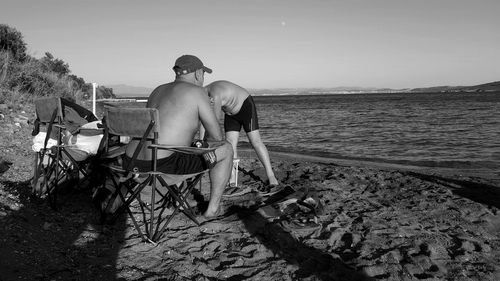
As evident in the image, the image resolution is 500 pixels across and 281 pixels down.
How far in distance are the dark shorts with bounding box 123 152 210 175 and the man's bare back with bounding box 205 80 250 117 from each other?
1439 millimetres

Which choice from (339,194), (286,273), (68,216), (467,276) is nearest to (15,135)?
(68,216)

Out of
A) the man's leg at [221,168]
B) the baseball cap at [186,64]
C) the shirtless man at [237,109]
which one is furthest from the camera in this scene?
the shirtless man at [237,109]

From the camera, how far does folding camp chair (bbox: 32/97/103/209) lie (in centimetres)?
436

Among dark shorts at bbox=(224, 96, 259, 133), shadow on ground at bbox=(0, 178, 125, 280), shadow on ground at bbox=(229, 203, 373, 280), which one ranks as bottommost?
shadow on ground at bbox=(229, 203, 373, 280)

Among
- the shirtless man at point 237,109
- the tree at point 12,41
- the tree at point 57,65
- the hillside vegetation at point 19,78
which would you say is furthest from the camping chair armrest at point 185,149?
the tree at point 57,65

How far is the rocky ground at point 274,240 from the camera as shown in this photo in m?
3.01

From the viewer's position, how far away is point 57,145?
4.31 meters

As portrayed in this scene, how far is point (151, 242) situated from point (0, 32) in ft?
45.2

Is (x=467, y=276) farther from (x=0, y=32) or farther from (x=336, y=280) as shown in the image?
(x=0, y=32)

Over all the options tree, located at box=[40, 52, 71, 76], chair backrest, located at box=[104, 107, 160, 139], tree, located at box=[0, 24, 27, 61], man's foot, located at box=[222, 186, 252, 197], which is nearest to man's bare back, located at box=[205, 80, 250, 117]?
man's foot, located at box=[222, 186, 252, 197]

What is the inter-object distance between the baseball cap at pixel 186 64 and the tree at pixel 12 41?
12427 mm

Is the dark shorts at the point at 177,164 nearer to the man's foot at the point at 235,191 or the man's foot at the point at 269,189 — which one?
the man's foot at the point at 235,191

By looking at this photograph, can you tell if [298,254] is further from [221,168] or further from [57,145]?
[57,145]

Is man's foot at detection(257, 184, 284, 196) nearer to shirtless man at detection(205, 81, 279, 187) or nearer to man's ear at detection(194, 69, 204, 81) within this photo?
shirtless man at detection(205, 81, 279, 187)
